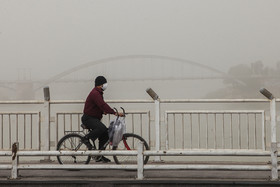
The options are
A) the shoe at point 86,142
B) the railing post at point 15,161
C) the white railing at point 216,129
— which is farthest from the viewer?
the white railing at point 216,129

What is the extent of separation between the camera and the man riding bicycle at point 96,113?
696 cm

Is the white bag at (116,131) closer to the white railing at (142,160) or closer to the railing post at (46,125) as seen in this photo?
the white railing at (142,160)

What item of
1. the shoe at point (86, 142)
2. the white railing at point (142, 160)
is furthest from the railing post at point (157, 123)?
the white railing at point (142, 160)

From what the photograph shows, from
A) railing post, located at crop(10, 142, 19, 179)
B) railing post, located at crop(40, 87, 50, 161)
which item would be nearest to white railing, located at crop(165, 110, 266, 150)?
railing post, located at crop(40, 87, 50, 161)

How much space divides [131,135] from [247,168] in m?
1.92

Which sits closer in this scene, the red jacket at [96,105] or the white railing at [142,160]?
the white railing at [142,160]

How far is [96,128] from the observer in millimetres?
7148

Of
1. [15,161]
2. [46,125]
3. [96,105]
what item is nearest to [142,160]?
[96,105]

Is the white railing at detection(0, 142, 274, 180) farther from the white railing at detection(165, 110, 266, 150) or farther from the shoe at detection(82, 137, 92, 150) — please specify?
the white railing at detection(165, 110, 266, 150)

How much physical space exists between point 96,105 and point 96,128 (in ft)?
1.16

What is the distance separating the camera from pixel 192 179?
6.11m

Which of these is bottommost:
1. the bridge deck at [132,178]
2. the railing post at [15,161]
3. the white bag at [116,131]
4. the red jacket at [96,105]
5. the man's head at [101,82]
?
the bridge deck at [132,178]

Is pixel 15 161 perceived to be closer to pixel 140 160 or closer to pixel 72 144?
pixel 72 144

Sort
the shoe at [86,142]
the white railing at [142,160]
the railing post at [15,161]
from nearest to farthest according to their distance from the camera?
1. the white railing at [142,160]
2. the railing post at [15,161]
3. the shoe at [86,142]
